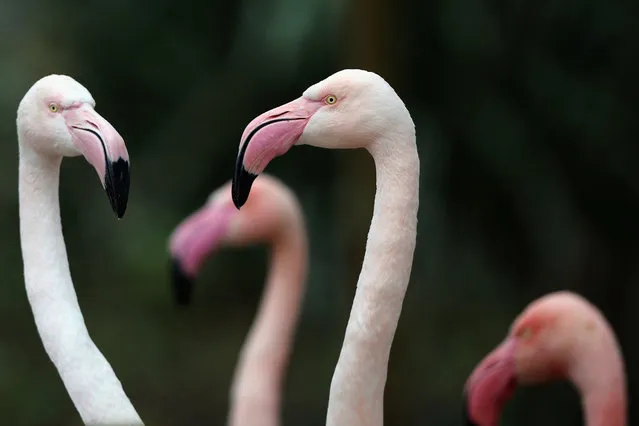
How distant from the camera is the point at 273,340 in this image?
4820mm

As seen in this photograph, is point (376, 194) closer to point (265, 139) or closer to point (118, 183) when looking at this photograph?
point (265, 139)

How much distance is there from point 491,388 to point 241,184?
164cm

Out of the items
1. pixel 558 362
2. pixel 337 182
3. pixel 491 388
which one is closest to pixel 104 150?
pixel 491 388

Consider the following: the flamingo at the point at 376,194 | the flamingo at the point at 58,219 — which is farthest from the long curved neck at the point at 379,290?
the flamingo at the point at 58,219

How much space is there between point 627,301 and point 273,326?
9.91ft

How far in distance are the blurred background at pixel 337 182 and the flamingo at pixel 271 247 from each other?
1.39m

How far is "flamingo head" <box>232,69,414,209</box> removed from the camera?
301 centimetres

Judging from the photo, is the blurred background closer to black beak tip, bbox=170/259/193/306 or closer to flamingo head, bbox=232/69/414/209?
black beak tip, bbox=170/259/193/306

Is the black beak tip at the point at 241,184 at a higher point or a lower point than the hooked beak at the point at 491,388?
higher

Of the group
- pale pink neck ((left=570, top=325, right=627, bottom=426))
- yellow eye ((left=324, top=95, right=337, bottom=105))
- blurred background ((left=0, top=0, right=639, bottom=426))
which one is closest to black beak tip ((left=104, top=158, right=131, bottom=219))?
yellow eye ((left=324, top=95, right=337, bottom=105))

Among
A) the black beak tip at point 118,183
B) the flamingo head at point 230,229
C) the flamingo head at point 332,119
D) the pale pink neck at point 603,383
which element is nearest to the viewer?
the black beak tip at point 118,183

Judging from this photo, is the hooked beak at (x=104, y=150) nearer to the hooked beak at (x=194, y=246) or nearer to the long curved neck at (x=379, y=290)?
the long curved neck at (x=379, y=290)

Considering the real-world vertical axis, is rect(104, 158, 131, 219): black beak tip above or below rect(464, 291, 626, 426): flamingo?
above

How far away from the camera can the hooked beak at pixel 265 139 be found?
2.97 m
